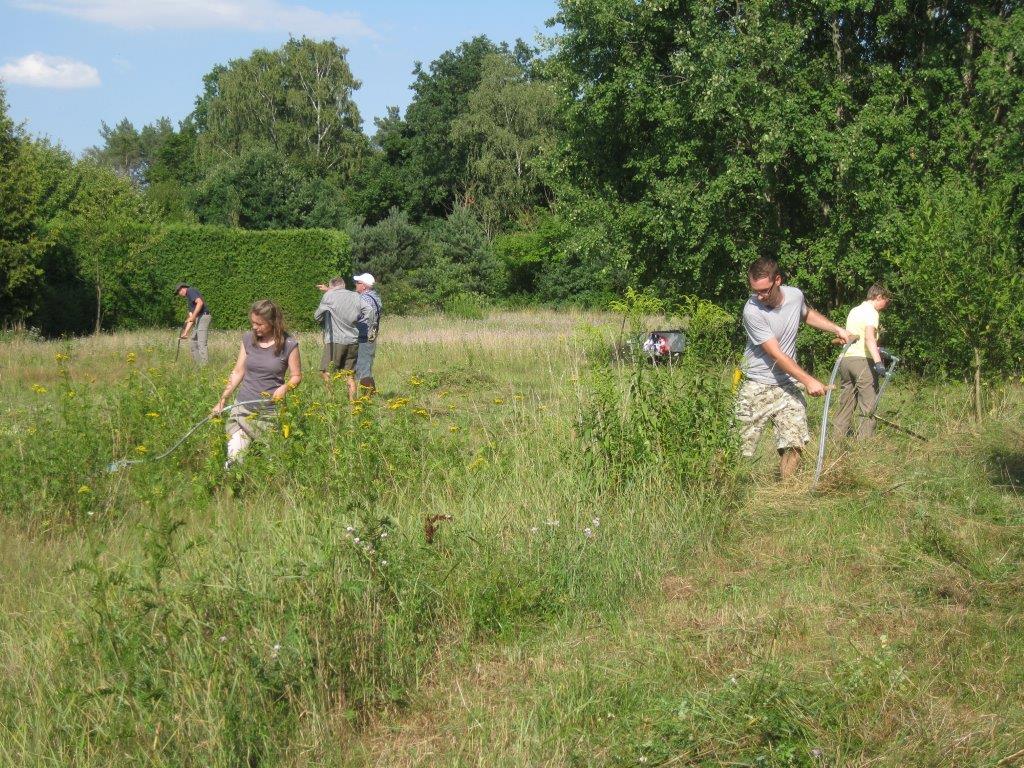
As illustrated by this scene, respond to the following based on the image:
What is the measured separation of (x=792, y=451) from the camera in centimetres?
732

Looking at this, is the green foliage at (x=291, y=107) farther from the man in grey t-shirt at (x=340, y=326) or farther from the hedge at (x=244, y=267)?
the man in grey t-shirt at (x=340, y=326)

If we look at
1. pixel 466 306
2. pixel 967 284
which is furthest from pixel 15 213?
pixel 967 284

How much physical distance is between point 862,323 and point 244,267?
24898 millimetres

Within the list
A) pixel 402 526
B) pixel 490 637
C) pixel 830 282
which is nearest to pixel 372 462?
pixel 402 526

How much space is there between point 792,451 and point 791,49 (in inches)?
439

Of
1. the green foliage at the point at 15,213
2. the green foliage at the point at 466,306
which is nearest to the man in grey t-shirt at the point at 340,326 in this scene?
the green foliage at the point at 15,213

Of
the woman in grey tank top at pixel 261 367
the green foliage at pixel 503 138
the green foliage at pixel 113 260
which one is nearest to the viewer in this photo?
the woman in grey tank top at pixel 261 367

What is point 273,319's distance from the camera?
790 centimetres

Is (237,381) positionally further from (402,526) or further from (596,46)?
(596,46)

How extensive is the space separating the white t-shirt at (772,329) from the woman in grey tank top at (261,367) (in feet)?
10.7

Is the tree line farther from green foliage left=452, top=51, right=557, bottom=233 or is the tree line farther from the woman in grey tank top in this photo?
green foliage left=452, top=51, right=557, bottom=233

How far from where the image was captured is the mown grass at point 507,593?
12.1 feet

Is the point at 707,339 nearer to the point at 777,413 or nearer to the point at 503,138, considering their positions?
the point at 777,413

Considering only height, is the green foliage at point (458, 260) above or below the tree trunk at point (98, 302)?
above
